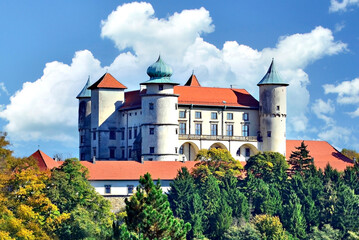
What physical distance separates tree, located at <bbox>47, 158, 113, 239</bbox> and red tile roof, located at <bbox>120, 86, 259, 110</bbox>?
19.9m

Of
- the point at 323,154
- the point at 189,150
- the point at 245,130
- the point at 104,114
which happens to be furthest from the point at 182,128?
the point at 323,154

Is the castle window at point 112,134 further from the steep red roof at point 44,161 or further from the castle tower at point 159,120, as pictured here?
the steep red roof at point 44,161

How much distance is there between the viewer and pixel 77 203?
9375 cm

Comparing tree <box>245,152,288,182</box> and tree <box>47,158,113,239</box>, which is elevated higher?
tree <box>245,152,288,182</box>

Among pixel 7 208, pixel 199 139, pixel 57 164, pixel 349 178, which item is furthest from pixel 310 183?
pixel 7 208

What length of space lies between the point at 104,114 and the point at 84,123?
5240mm

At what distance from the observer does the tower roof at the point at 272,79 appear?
385 ft

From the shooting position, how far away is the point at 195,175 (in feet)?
344

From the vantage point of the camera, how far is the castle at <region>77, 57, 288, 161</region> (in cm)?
11444

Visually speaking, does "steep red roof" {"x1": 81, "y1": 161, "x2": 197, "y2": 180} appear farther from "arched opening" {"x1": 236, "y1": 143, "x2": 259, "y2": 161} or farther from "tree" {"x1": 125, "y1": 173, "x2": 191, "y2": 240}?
"tree" {"x1": 125, "y1": 173, "x2": 191, "y2": 240}

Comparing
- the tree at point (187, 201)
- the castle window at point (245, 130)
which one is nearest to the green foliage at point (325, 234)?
the tree at point (187, 201)

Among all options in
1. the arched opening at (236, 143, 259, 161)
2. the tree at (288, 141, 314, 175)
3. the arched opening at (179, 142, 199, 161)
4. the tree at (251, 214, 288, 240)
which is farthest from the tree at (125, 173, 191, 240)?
the arched opening at (236, 143, 259, 161)

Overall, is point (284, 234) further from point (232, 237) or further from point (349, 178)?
point (349, 178)

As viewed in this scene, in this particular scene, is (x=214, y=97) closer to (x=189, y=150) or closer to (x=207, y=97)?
(x=207, y=97)
